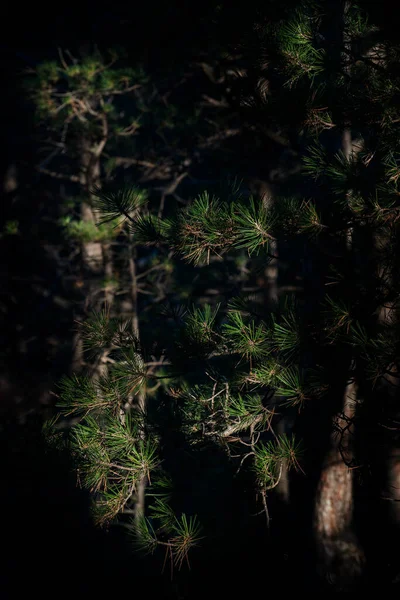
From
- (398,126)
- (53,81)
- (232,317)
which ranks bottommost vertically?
(232,317)

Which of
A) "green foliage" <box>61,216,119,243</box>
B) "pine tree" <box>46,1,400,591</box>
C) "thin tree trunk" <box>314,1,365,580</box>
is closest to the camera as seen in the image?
"pine tree" <box>46,1,400,591</box>

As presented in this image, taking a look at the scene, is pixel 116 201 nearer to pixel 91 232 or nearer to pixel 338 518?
pixel 338 518

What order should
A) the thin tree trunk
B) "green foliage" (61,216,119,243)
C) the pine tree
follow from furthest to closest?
"green foliage" (61,216,119,243) → the thin tree trunk → the pine tree

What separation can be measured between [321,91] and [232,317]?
146 centimetres

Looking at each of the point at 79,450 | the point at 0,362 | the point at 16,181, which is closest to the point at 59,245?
the point at 16,181

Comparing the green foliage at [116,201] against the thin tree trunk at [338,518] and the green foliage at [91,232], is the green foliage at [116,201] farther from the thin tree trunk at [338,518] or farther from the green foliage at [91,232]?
the green foliage at [91,232]

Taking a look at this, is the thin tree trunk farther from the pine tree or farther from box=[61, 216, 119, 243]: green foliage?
box=[61, 216, 119, 243]: green foliage

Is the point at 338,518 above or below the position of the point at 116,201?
below

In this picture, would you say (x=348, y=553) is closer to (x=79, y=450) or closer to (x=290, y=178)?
(x=79, y=450)

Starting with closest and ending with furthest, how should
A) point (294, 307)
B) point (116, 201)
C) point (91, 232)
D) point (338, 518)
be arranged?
point (116, 201)
point (294, 307)
point (338, 518)
point (91, 232)

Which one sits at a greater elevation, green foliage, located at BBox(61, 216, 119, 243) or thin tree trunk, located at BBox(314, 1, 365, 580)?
green foliage, located at BBox(61, 216, 119, 243)

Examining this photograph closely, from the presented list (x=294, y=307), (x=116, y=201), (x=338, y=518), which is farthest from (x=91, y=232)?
(x=338, y=518)

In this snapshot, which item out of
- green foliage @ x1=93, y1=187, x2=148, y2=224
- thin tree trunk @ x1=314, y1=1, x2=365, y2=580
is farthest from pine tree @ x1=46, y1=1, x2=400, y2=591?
thin tree trunk @ x1=314, y1=1, x2=365, y2=580

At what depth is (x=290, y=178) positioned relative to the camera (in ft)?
21.9
